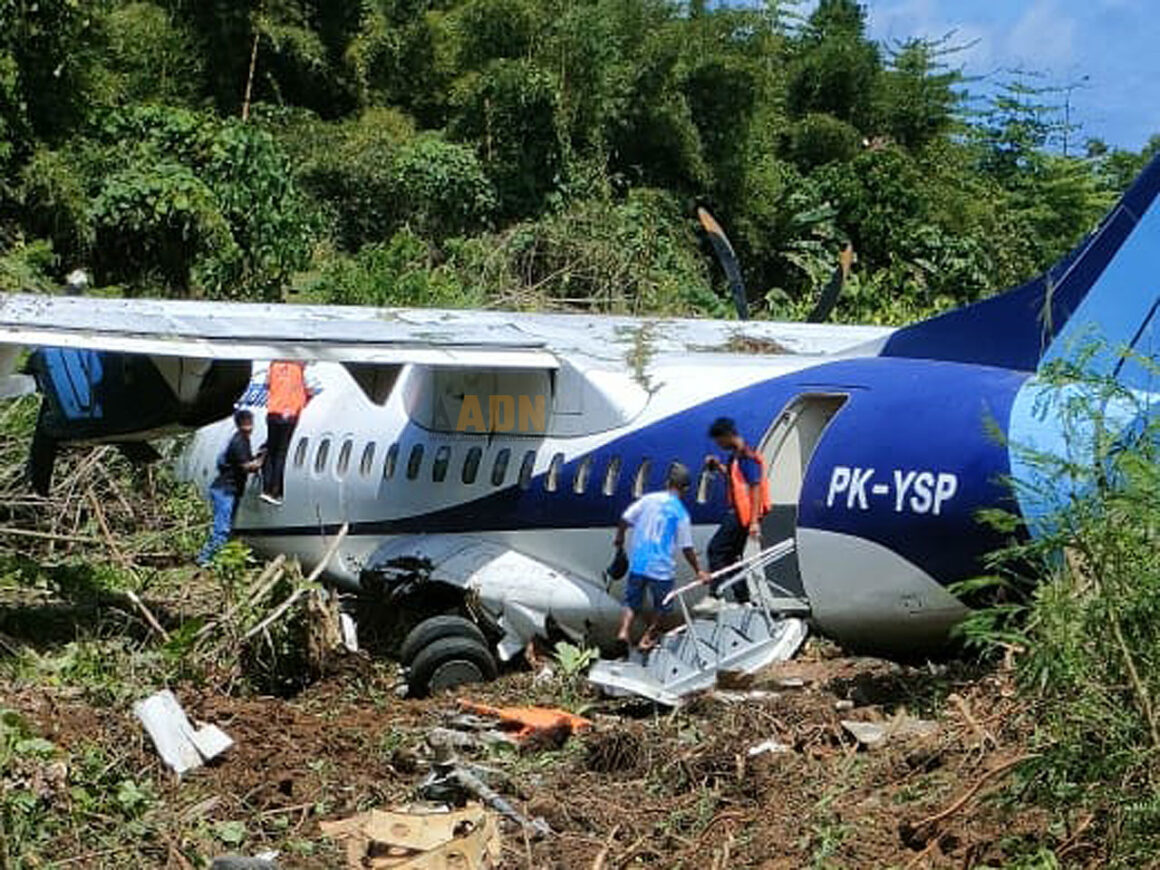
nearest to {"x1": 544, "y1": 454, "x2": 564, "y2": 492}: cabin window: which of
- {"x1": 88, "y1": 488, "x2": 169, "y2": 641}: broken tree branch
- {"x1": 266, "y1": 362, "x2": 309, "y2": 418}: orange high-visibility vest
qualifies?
{"x1": 88, "y1": 488, "x2": 169, "y2": 641}: broken tree branch

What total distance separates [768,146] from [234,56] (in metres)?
10.4

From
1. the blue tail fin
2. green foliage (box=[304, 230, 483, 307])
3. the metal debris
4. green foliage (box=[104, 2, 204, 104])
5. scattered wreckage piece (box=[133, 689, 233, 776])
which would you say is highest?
green foliage (box=[104, 2, 204, 104])

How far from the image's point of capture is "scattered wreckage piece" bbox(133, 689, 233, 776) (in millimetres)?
8977

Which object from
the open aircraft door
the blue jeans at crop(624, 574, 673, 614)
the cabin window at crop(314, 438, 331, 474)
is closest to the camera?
the open aircraft door

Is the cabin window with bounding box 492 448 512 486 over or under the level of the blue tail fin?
under


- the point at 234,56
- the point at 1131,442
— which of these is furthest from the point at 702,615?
the point at 234,56

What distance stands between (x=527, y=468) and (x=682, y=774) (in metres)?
4.64

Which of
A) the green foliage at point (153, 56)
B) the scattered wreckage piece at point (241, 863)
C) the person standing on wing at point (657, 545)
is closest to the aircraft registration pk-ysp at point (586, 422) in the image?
the person standing on wing at point (657, 545)

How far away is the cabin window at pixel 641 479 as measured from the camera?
1198 cm

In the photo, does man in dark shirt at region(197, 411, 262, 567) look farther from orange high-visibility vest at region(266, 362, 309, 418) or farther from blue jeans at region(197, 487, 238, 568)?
orange high-visibility vest at region(266, 362, 309, 418)

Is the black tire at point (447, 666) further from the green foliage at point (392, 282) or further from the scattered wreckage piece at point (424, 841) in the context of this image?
the green foliage at point (392, 282)

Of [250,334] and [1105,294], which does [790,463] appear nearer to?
[1105,294]

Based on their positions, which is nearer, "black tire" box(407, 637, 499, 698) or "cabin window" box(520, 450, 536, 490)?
"black tire" box(407, 637, 499, 698)

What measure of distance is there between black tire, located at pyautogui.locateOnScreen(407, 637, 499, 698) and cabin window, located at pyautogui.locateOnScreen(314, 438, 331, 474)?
3572 millimetres
